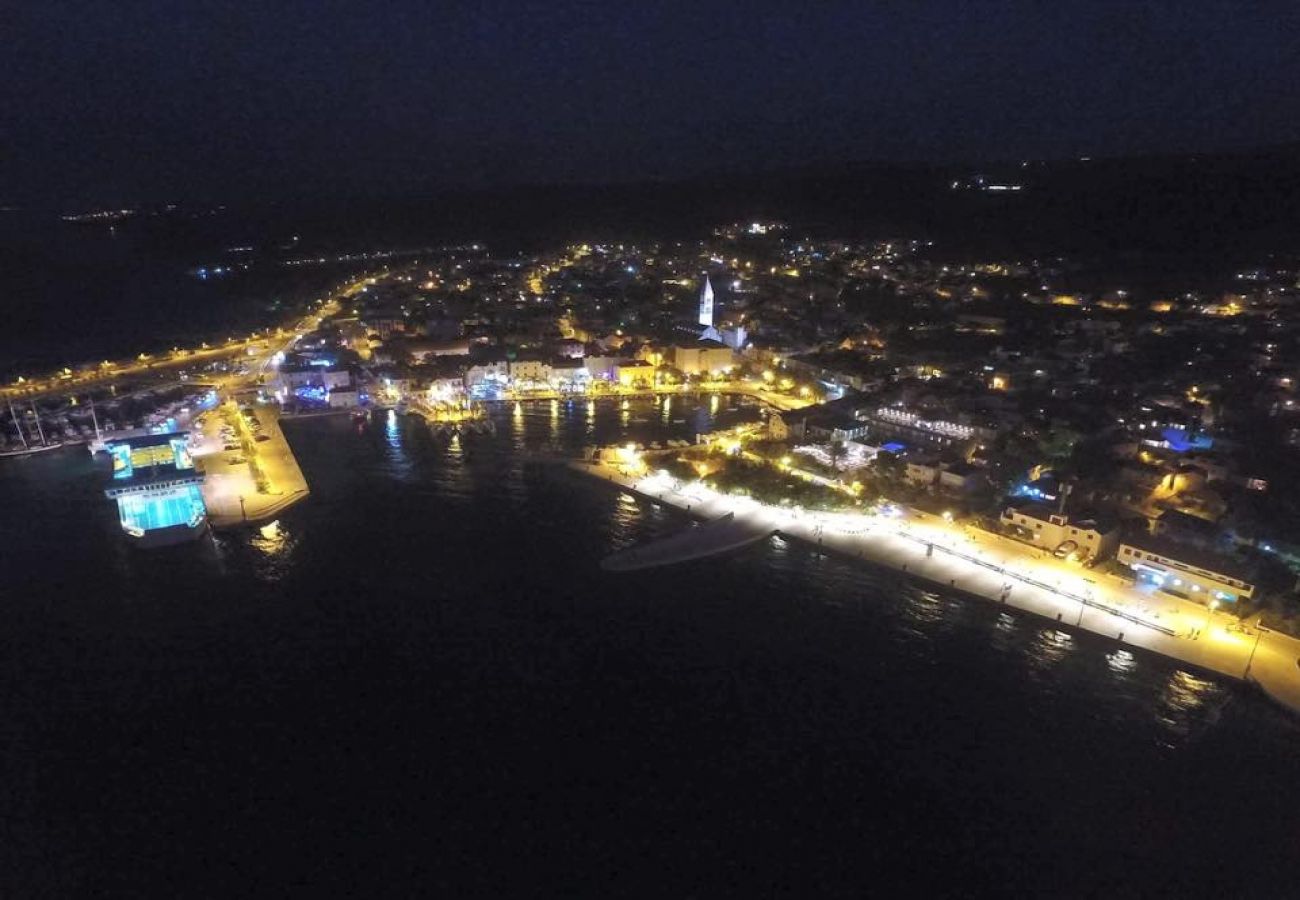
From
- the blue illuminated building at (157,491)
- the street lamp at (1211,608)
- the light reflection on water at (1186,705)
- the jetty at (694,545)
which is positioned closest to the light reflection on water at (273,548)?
the blue illuminated building at (157,491)

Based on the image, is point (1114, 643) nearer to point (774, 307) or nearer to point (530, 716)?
→ point (530, 716)

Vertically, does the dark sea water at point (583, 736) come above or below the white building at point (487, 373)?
below

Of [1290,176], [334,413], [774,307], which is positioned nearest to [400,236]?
[774,307]

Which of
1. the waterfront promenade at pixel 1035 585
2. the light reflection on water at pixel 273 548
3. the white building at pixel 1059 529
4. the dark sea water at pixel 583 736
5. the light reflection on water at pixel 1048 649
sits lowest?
the dark sea water at pixel 583 736

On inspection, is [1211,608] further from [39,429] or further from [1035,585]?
[39,429]

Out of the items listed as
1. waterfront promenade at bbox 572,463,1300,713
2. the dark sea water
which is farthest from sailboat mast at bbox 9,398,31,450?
waterfront promenade at bbox 572,463,1300,713

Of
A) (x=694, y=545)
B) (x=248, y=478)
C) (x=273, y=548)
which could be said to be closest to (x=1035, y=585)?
(x=694, y=545)

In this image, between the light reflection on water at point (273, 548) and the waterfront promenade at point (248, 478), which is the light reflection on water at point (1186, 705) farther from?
the waterfront promenade at point (248, 478)

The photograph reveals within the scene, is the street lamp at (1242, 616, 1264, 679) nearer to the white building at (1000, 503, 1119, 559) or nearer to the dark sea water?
the dark sea water
